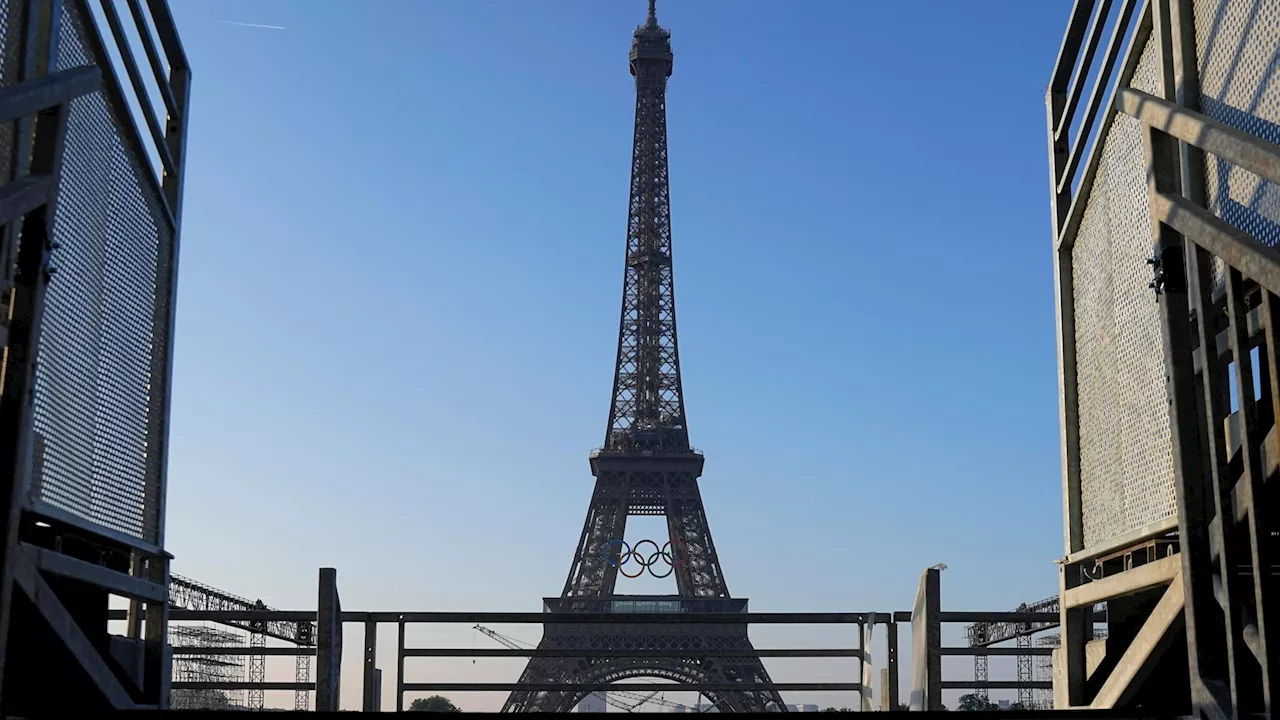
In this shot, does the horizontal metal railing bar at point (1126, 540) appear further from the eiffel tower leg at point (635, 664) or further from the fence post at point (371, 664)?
the eiffel tower leg at point (635, 664)

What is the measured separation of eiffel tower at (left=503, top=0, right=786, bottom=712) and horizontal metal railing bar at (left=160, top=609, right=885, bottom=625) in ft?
117

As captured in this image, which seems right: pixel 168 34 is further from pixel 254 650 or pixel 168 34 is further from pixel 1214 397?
pixel 1214 397

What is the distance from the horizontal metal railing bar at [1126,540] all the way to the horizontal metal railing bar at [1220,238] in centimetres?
119

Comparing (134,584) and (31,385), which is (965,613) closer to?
(134,584)

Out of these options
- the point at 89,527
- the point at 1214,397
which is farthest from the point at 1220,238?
the point at 89,527

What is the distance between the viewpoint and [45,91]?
17.5 feet

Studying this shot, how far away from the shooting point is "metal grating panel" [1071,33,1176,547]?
616 cm

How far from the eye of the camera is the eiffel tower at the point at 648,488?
165 feet

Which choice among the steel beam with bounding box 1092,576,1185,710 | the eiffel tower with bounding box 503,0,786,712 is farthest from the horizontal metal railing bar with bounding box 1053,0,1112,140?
the eiffel tower with bounding box 503,0,786,712

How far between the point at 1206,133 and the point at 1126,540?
208cm

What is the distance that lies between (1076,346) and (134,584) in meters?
5.40

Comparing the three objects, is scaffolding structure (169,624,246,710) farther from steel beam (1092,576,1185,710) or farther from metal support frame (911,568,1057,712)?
steel beam (1092,576,1185,710)

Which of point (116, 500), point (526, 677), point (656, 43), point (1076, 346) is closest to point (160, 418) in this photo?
point (116, 500)

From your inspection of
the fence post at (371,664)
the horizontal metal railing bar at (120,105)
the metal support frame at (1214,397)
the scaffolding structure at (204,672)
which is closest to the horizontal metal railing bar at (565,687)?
the fence post at (371,664)
